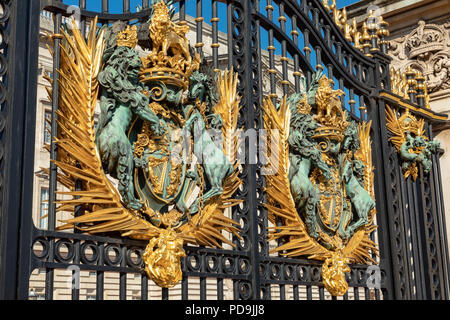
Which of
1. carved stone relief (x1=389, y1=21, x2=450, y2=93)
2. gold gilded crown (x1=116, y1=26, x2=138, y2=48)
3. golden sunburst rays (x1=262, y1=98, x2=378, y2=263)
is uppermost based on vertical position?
carved stone relief (x1=389, y1=21, x2=450, y2=93)

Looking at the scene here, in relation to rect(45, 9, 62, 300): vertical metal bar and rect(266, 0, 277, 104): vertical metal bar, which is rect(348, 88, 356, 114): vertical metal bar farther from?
rect(45, 9, 62, 300): vertical metal bar

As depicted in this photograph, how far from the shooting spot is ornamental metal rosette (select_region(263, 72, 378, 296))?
584 centimetres

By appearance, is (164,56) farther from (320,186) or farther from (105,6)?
(320,186)

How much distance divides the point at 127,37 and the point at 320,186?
2311 millimetres

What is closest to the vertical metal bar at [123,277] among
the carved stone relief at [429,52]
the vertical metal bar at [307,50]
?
the vertical metal bar at [307,50]

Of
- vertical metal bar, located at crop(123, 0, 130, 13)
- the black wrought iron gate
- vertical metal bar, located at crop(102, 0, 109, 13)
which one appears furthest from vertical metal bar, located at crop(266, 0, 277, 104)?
vertical metal bar, located at crop(102, 0, 109, 13)

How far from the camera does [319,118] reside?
6277 mm

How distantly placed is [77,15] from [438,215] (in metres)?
4.71

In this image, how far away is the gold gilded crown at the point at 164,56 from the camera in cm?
497

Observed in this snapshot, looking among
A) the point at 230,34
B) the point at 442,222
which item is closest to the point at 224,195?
the point at 230,34

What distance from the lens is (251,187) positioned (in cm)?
551

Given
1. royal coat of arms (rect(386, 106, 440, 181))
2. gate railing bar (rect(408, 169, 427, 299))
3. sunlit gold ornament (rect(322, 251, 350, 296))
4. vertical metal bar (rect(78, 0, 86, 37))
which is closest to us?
vertical metal bar (rect(78, 0, 86, 37))
